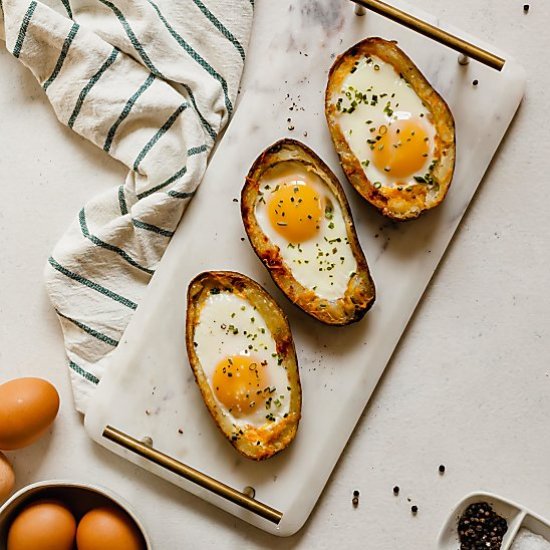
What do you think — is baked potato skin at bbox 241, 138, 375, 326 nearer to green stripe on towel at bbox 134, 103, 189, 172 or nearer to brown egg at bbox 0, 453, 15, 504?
green stripe on towel at bbox 134, 103, 189, 172

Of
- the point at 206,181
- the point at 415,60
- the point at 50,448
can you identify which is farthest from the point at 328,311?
the point at 50,448

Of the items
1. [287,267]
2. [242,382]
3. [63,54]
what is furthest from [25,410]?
[63,54]

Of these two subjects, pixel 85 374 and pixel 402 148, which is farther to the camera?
pixel 85 374

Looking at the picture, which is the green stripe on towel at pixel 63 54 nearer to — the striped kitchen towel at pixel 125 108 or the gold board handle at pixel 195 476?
the striped kitchen towel at pixel 125 108

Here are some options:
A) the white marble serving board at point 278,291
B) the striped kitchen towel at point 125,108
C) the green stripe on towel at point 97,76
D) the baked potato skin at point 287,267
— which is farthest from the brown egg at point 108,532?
the green stripe on towel at point 97,76

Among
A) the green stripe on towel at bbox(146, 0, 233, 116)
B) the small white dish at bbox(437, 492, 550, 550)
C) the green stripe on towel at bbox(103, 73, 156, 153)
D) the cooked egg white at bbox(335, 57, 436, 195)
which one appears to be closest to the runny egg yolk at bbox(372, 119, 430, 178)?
the cooked egg white at bbox(335, 57, 436, 195)

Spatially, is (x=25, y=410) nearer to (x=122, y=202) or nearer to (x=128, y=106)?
(x=122, y=202)
